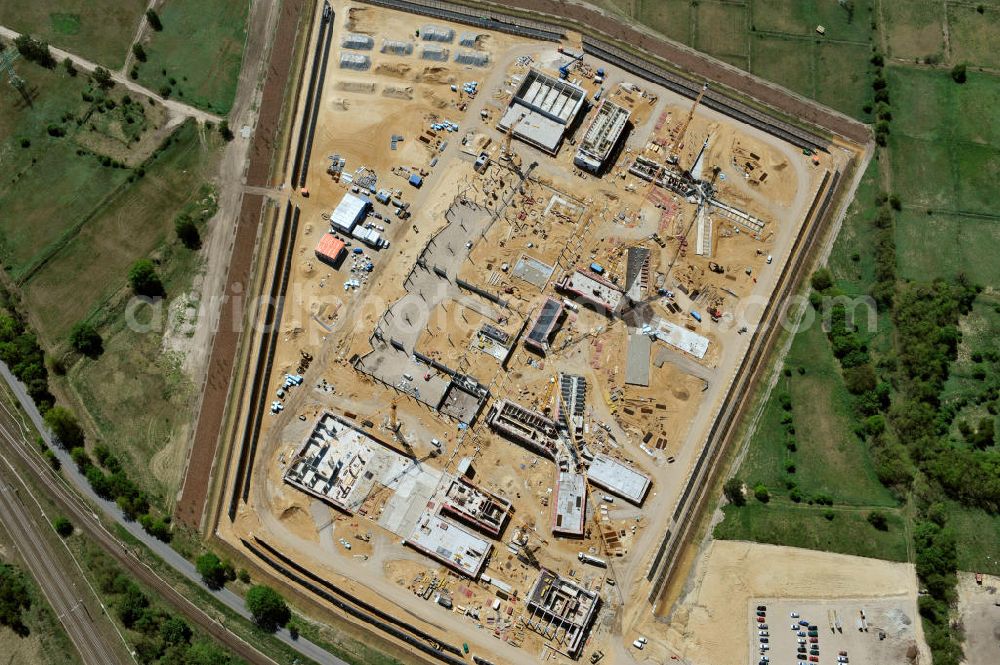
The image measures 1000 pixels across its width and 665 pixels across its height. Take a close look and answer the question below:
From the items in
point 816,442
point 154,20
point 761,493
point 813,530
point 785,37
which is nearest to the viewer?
point 813,530

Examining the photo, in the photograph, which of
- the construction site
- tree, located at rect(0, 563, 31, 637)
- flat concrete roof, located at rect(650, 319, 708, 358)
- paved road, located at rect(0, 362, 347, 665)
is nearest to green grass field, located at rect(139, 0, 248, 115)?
the construction site

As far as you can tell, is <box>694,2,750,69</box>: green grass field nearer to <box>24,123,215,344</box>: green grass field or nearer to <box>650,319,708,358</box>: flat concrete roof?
<box>650,319,708,358</box>: flat concrete roof

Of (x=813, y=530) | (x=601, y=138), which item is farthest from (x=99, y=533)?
(x=813, y=530)

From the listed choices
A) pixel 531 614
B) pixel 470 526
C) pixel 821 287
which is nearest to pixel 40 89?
pixel 470 526

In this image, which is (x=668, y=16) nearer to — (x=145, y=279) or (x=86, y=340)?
(x=145, y=279)

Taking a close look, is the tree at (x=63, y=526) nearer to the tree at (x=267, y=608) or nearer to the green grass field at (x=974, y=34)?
the tree at (x=267, y=608)
